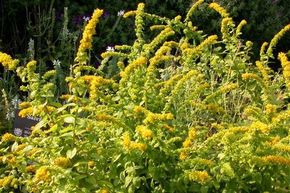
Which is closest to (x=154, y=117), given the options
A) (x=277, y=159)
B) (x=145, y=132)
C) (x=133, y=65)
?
(x=145, y=132)

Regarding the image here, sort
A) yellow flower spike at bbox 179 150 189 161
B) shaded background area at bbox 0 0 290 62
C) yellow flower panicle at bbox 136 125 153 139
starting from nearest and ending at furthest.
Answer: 1. yellow flower panicle at bbox 136 125 153 139
2. yellow flower spike at bbox 179 150 189 161
3. shaded background area at bbox 0 0 290 62

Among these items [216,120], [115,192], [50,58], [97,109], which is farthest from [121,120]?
[50,58]

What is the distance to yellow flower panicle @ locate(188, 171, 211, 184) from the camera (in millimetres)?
2355

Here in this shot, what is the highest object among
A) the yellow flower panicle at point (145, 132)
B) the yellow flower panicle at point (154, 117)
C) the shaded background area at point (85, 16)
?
the shaded background area at point (85, 16)

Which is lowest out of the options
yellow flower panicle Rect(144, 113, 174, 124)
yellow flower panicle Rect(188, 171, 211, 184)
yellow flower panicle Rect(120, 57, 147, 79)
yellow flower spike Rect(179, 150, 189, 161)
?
yellow flower panicle Rect(188, 171, 211, 184)

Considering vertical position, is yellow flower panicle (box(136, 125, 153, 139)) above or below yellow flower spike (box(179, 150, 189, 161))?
above

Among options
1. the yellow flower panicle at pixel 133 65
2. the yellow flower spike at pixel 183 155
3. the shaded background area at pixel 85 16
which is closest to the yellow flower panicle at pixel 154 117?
the yellow flower spike at pixel 183 155

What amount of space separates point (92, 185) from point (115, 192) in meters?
0.10

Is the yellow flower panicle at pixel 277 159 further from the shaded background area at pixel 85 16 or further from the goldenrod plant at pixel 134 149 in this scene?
the shaded background area at pixel 85 16

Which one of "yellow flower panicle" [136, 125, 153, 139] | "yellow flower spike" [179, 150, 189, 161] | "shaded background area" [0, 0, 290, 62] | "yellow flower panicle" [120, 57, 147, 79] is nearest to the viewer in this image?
"yellow flower panicle" [136, 125, 153, 139]

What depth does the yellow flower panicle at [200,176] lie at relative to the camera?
92.7 inches

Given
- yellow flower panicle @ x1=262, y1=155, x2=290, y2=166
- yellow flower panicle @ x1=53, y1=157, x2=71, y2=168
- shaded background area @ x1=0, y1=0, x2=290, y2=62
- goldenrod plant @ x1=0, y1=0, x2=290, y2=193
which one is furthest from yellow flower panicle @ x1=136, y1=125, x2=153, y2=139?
shaded background area @ x1=0, y1=0, x2=290, y2=62

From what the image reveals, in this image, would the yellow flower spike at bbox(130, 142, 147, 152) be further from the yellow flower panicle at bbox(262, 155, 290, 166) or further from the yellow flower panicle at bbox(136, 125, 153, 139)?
the yellow flower panicle at bbox(262, 155, 290, 166)

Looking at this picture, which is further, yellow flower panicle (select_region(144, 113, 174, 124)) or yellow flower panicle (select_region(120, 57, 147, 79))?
yellow flower panicle (select_region(120, 57, 147, 79))
